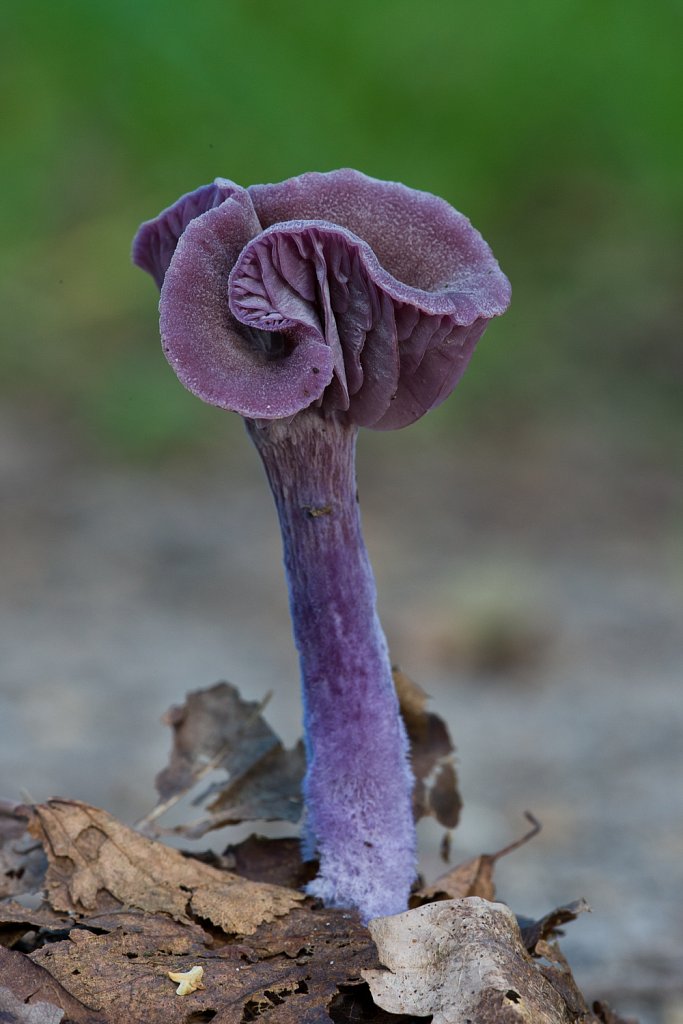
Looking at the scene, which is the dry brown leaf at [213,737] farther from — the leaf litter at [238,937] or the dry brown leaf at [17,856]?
the dry brown leaf at [17,856]

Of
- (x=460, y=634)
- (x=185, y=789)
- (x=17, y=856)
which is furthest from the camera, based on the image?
(x=460, y=634)

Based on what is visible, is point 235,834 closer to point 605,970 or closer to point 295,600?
point 605,970

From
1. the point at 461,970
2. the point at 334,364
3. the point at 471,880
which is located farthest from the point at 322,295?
the point at 471,880

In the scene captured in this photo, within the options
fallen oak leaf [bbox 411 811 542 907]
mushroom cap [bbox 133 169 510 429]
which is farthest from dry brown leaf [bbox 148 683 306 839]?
mushroom cap [bbox 133 169 510 429]

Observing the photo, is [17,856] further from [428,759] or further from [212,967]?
[428,759]

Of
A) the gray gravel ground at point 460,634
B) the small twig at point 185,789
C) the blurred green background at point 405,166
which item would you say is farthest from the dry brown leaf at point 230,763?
the blurred green background at point 405,166

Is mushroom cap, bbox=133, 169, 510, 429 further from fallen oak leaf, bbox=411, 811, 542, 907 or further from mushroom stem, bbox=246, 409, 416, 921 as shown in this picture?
fallen oak leaf, bbox=411, 811, 542, 907

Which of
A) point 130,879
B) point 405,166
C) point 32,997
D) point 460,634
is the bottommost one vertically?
point 32,997
